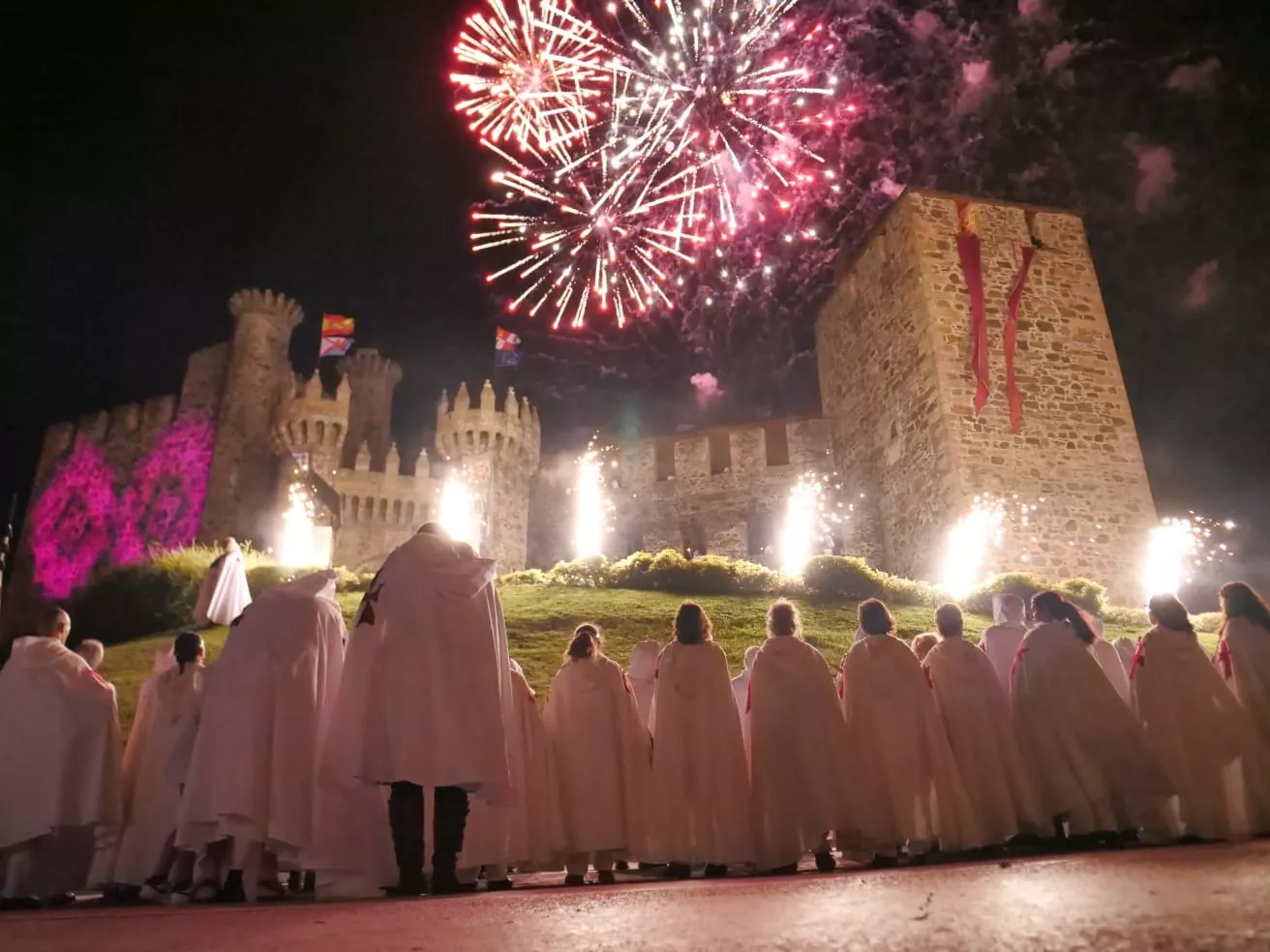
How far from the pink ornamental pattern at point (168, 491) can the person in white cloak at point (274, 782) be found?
1282 inches

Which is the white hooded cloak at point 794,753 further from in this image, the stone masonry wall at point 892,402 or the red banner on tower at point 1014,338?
the red banner on tower at point 1014,338

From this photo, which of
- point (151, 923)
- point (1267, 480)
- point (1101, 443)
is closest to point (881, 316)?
point (1101, 443)

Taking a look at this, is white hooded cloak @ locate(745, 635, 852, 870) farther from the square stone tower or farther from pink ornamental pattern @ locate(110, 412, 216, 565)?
pink ornamental pattern @ locate(110, 412, 216, 565)

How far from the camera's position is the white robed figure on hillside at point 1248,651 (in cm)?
614

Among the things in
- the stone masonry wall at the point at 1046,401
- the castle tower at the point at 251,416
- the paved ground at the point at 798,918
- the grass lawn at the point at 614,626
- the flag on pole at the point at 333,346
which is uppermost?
the flag on pole at the point at 333,346

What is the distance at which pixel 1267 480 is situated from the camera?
26547mm

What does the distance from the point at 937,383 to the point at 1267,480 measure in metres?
14.9

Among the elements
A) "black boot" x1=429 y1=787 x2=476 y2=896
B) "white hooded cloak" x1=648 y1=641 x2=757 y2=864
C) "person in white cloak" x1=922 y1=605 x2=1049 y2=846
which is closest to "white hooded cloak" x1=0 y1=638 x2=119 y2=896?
"black boot" x1=429 y1=787 x2=476 y2=896

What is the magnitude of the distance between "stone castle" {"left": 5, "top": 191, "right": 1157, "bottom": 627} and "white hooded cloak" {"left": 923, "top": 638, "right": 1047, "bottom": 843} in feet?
43.9

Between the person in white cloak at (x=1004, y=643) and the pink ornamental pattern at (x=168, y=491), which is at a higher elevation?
the pink ornamental pattern at (x=168, y=491)

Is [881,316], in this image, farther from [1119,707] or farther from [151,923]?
[151,923]

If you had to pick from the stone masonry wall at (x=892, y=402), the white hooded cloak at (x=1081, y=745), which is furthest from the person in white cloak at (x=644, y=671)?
the stone masonry wall at (x=892, y=402)

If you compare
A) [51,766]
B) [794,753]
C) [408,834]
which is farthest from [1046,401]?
[51,766]

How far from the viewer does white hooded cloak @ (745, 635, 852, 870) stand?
555 centimetres
